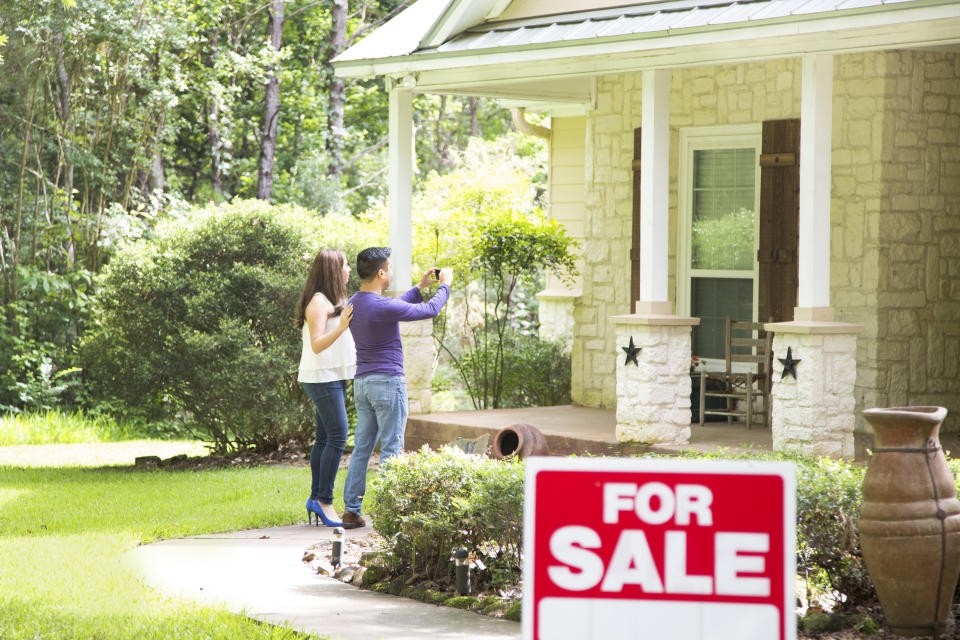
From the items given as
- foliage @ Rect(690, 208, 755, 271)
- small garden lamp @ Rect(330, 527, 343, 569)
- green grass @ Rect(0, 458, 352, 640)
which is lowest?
green grass @ Rect(0, 458, 352, 640)

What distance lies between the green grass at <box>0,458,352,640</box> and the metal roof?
12.5 ft

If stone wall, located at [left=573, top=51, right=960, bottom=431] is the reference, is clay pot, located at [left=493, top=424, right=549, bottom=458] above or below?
below

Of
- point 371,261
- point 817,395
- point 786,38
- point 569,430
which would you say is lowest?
point 569,430

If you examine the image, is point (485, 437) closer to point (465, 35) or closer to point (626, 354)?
point (626, 354)

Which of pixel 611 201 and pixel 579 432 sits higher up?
pixel 611 201

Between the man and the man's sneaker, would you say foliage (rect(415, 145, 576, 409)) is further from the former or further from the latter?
the man's sneaker

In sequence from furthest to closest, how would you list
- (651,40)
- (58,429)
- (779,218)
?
(58,429)
(779,218)
(651,40)

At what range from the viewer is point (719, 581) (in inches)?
96.0

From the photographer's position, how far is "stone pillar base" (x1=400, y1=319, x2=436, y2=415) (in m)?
10.6

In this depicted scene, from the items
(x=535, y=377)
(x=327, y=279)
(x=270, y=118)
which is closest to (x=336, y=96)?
(x=270, y=118)

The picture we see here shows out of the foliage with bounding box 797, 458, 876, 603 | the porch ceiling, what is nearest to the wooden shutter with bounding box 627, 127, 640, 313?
the porch ceiling

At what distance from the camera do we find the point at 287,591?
5.76 metres

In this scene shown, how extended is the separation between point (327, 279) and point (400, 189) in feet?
11.6

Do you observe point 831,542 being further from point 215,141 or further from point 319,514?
point 215,141
